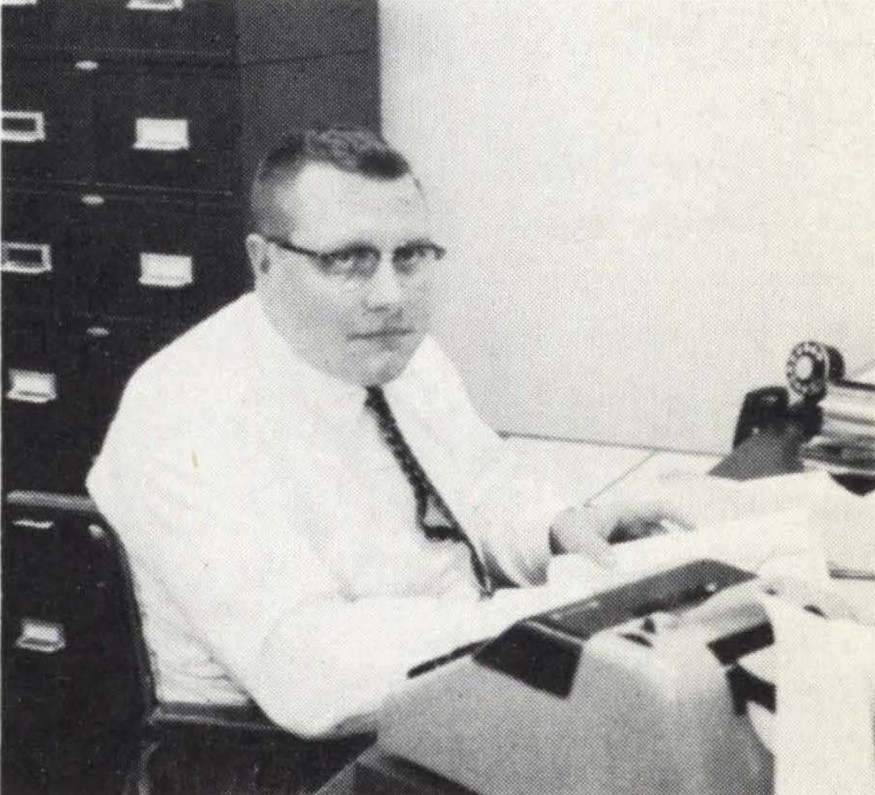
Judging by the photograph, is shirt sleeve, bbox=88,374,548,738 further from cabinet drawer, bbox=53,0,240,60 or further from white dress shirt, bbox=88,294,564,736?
cabinet drawer, bbox=53,0,240,60

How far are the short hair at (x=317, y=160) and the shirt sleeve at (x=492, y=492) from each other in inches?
15.6

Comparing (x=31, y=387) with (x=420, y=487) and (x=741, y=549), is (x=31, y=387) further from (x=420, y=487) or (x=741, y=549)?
(x=741, y=549)

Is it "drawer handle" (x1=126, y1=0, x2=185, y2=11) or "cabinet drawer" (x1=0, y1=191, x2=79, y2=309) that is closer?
"drawer handle" (x1=126, y1=0, x2=185, y2=11)

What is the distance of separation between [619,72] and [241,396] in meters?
1.34

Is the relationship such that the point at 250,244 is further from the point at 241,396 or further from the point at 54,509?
the point at 54,509

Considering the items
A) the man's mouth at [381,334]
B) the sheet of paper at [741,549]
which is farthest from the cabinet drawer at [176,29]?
the sheet of paper at [741,549]

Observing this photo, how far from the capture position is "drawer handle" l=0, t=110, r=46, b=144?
2566mm

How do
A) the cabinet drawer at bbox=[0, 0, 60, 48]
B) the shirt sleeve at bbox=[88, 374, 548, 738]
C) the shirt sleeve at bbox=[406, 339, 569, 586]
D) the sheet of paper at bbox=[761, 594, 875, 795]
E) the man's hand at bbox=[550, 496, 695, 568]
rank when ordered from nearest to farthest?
the sheet of paper at bbox=[761, 594, 875, 795]
the shirt sleeve at bbox=[88, 374, 548, 738]
the man's hand at bbox=[550, 496, 695, 568]
the shirt sleeve at bbox=[406, 339, 569, 586]
the cabinet drawer at bbox=[0, 0, 60, 48]

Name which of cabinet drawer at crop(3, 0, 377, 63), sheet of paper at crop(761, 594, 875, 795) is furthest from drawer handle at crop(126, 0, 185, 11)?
sheet of paper at crop(761, 594, 875, 795)

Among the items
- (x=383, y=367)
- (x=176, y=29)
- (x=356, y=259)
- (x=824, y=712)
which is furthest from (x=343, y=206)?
(x=176, y=29)

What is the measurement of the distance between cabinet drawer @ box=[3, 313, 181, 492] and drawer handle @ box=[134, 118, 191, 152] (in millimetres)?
321

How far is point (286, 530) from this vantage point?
1358 mm

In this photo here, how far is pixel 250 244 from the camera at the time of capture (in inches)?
60.1

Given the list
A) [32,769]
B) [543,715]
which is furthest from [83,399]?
[543,715]
